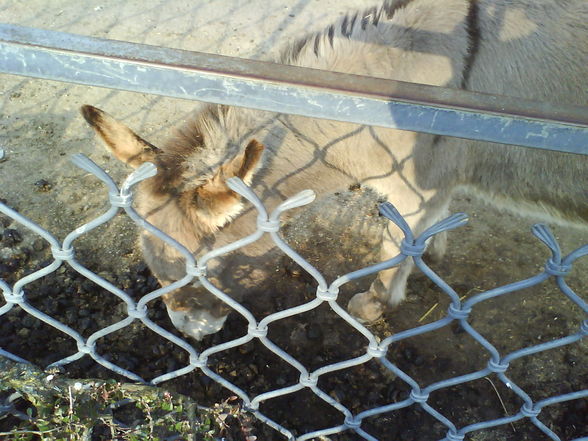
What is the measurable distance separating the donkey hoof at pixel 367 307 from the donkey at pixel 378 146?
70 cm

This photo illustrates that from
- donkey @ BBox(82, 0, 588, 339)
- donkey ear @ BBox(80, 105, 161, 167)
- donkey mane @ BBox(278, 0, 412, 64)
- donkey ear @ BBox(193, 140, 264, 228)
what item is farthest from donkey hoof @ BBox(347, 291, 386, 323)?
donkey ear @ BBox(80, 105, 161, 167)

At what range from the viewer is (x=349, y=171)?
8.56ft

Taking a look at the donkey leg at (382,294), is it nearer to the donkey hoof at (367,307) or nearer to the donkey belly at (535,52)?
the donkey hoof at (367,307)

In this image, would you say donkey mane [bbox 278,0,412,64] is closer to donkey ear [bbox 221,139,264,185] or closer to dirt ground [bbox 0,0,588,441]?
donkey ear [bbox 221,139,264,185]

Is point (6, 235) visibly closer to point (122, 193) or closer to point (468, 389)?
point (122, 193)

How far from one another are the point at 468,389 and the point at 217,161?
5.94 feet

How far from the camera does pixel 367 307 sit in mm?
3162

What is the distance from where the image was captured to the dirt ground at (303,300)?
273cm

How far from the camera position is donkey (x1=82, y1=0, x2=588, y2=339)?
2170 millimetres

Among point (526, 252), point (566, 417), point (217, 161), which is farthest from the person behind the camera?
point (526, 252)

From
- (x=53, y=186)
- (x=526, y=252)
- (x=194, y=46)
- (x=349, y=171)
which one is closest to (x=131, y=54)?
(x=349, y=171)

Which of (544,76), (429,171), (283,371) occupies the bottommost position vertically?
(283,371)

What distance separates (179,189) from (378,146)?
97 cm

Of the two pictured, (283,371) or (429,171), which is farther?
(283,371)
